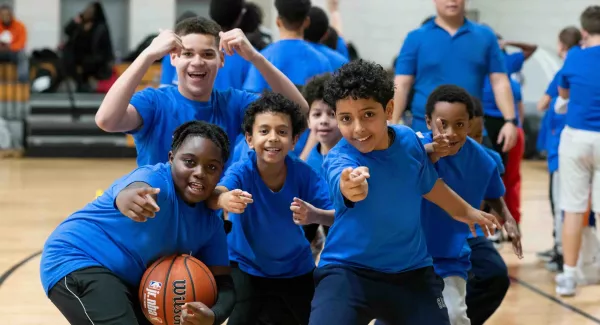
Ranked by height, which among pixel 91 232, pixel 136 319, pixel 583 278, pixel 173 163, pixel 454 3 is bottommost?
pixel 583 278

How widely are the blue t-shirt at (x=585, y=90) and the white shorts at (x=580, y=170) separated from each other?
0.23 feet

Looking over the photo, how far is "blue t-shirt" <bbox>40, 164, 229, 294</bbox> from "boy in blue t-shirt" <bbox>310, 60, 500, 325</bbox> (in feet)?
1.99

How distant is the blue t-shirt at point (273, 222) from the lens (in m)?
3.82

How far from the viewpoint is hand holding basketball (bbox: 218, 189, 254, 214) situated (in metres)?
3.29

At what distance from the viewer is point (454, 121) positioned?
4.08 m

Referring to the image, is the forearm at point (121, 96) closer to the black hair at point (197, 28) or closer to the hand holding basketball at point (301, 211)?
the black hair at point (197, 28)

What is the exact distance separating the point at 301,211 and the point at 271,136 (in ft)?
1.49

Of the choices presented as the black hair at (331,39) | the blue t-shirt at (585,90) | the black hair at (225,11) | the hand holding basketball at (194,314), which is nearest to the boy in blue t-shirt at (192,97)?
the hand holding basketball at (194,314)

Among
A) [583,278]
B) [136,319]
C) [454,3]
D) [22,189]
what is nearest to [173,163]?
[136,319]

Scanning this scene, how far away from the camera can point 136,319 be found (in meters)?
3.32

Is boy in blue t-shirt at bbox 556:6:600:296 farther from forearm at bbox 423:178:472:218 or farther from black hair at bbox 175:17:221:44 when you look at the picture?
black hair at bbox 175:17:221:44

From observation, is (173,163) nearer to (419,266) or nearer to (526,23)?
(419,266)

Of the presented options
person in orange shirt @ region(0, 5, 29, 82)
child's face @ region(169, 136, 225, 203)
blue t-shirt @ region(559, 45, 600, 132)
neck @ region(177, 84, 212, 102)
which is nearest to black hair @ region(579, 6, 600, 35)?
blue t-shirt @ region(559, 45, 600, 132)

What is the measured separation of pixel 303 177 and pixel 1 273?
A: 326cm
